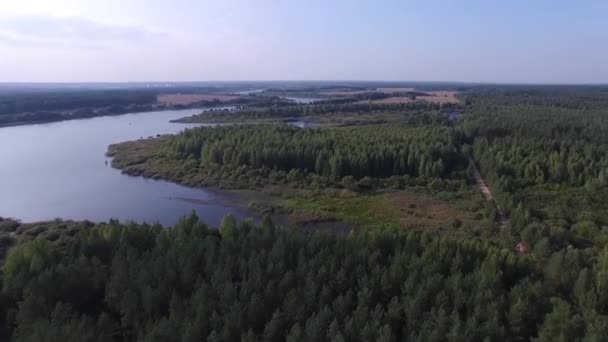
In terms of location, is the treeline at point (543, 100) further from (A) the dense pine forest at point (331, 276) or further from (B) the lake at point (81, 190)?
(B) the lake at point (81, 190)

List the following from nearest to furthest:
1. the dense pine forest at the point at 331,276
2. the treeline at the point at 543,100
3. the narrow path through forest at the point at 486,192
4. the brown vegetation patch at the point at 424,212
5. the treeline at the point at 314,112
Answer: the dense pine forest at the point at 331,276
the narrow path through forest at the point at 486,192
the brown vegetation patch at the point at 424,212
the treeline at the point at 314,112
the treeline at the point at 543,100

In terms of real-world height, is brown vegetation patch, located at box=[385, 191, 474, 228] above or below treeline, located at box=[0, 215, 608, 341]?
below

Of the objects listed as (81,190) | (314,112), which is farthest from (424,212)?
(314,112)

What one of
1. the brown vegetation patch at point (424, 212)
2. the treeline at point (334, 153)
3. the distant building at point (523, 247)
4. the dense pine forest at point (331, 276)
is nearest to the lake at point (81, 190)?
the dense pine forest at point (331, 276)

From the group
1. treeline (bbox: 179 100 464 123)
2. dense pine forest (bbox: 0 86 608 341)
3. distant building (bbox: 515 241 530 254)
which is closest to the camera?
dense pine forest (bbox: 0 86 608 341)

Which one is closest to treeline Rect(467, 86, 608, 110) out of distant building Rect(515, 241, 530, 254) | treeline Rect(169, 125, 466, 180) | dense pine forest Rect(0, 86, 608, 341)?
treeline Rect(169, 125, 466, 180)

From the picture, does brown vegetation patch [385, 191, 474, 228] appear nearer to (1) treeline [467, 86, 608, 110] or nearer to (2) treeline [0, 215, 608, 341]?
(2) treeline [0, 215, 608, 341]
